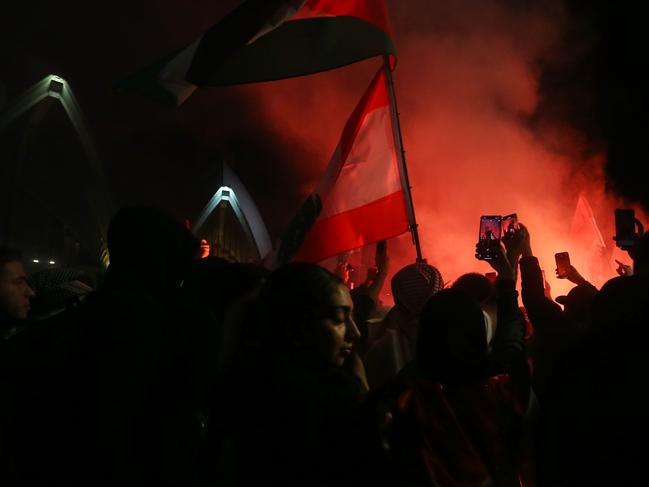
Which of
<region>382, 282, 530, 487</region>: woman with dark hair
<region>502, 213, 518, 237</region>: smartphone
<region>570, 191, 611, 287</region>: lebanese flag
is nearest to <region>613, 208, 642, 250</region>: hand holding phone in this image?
<region>502, 213, 518, 237</region>: smartphone

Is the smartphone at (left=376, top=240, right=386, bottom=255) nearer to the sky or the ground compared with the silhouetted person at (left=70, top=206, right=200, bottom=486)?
nearer to the sky

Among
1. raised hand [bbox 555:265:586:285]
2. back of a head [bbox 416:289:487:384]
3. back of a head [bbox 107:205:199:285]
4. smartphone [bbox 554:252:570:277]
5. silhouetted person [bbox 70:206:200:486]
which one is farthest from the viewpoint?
smartphone [bbox 554:252:570:277]

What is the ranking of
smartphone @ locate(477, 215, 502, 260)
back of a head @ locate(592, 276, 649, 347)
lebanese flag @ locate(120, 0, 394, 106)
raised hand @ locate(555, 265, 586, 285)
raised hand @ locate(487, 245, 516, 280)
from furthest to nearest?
lebanese flag @ locate(120, 0, 394, 106) → raised hand @ locate(555, 265, 586, 285) → smartphone @ locate(477, 215, 502, 260) → raised hand @ locate(487, 245, 516, 280) → back of a head @ locate(592, 276, 649, 347)

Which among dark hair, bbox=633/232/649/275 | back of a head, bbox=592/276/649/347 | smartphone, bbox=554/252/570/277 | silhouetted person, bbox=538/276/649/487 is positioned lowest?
silhouetted person, bbox=538/276/649/487

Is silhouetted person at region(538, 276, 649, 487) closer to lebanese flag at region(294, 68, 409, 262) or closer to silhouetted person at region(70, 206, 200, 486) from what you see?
silhouetted person at region(70, 206, 200, 486)

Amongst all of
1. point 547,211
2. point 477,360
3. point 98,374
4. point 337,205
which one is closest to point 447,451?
point 477,360

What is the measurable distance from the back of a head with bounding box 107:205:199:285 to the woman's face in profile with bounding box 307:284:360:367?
0.51 m

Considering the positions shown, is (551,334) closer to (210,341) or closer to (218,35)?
(210,341)

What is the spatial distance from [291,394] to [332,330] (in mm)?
274

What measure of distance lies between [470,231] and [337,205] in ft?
44.7

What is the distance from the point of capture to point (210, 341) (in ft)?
6.41

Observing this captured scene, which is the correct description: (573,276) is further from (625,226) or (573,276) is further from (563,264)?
(625,226)

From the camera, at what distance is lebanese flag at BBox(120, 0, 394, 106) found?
447 centimetres

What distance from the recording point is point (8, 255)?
8.84 ft
